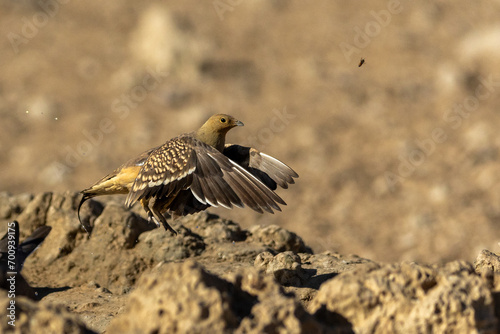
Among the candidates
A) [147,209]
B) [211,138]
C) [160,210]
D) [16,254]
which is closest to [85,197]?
[147,209]

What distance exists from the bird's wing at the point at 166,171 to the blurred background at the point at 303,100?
794 cm

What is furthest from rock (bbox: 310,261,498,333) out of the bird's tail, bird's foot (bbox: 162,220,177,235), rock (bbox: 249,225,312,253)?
the bird's tail

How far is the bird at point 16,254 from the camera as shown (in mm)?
7512

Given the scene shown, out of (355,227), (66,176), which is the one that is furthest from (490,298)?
(66,176)

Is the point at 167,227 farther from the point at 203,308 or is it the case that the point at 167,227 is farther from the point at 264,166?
the point at 203,308

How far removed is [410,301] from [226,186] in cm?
300

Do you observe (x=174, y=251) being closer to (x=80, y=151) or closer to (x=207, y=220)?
(x=207, y=220)

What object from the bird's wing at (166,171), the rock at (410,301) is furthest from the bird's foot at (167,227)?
the rock at (410,301)

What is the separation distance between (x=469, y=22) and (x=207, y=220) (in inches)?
662

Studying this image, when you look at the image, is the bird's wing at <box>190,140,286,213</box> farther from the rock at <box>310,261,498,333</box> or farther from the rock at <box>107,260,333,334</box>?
the rock at <box>107,260,333,334</box>

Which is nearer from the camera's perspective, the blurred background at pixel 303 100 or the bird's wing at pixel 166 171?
the bird's wing at pixel 166 171

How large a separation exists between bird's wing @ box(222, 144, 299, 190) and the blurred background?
6.91m

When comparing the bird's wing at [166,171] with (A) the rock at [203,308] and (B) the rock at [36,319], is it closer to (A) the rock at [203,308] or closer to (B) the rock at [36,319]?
(A) the rock at [203,308]

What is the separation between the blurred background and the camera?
57.3 ft
